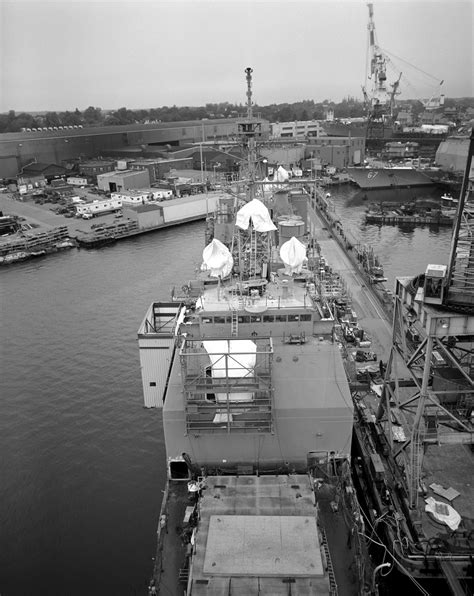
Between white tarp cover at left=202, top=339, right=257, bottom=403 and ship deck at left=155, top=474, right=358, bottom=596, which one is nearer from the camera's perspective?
ship deck at left=155, top=474, right=358, bottom=596

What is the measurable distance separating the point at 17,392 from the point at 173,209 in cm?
4180

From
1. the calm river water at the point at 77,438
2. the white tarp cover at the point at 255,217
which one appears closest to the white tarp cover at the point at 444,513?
the calm river water at the point at 77,438

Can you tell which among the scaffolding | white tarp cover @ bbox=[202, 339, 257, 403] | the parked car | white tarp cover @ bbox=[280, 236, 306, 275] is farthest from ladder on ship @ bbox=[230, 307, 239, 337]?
the parked car

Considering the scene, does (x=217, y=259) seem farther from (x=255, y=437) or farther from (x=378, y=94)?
(x=378, y=94)

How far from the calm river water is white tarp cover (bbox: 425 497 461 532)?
10175 millimetres

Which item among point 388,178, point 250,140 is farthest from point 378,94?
point 250,140

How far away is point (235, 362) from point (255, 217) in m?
7.82

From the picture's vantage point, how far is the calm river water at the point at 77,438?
1816cm

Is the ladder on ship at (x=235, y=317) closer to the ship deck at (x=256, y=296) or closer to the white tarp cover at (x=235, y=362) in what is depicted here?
the ship deck at (x=256, y=296)

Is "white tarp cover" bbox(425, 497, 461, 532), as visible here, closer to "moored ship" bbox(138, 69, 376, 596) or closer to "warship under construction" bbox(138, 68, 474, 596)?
"warship under construction" bbox(138, 68, 474, 596)

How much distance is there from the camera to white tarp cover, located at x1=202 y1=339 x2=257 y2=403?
1547cm

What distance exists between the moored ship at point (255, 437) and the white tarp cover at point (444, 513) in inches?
131

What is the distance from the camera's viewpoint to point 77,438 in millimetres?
24469

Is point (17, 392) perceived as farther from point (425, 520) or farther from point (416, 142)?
point (416, 142)
